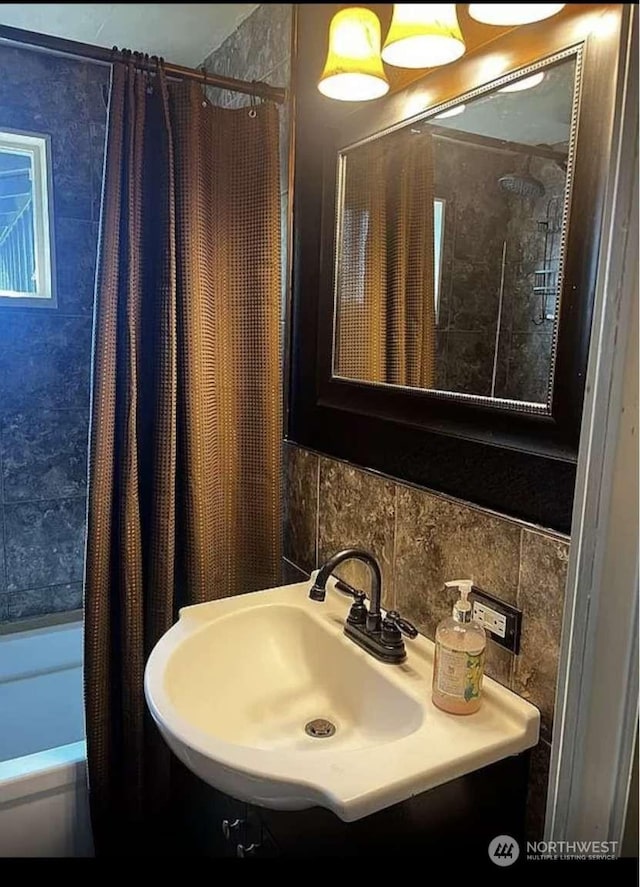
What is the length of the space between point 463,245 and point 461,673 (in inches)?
28.3

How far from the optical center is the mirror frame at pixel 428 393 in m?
0.82

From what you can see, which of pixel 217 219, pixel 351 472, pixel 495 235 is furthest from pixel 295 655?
pixel 217 219

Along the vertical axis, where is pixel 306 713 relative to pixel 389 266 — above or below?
below

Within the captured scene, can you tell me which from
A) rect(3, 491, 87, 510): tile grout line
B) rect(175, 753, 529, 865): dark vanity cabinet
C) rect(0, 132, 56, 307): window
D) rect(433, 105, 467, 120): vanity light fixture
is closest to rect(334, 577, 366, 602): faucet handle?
rect(175, 753, 529, 865): dark vanity cabinet

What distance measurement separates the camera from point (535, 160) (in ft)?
3.07

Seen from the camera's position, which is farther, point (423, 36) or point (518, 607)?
point (518, 607)

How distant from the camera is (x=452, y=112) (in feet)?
3.53

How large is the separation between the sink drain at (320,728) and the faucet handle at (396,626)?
0.71 ft

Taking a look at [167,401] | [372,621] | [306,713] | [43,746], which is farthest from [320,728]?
[43,746]

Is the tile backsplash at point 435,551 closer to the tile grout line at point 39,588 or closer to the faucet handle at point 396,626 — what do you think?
the faucet handle at point 396,626

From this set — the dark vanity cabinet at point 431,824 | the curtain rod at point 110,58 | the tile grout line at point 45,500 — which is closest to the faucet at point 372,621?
the dark vanity cabinet at point 431,824

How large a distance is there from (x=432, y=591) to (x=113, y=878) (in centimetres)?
67

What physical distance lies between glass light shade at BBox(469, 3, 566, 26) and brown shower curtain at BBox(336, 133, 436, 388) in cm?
48

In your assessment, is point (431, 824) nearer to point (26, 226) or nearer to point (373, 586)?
point (373, 586)
